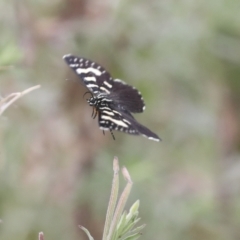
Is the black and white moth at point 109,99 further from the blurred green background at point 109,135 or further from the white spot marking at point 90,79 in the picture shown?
the blurred green background at point 109,135

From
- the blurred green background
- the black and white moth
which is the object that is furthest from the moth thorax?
the blurred green background

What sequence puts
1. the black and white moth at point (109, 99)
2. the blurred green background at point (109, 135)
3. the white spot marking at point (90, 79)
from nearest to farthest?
the black and white moth at point (109, 99)
the white spot marking at point (90, 79)
the blurred green background at point (109, 135)

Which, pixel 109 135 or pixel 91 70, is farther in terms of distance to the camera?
pixel 109 135

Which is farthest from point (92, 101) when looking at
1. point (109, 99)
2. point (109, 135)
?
point (109, 135)

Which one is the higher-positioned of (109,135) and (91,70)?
(109,135)

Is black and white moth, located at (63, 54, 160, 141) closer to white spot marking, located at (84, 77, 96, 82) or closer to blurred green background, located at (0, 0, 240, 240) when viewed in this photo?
white spot marking, located at (84, 77, 96, 82)

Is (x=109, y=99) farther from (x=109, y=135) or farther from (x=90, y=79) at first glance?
(x=109, y=135)

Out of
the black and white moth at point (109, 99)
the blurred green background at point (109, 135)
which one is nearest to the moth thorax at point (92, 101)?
the black and white moth at point (109, 99)
